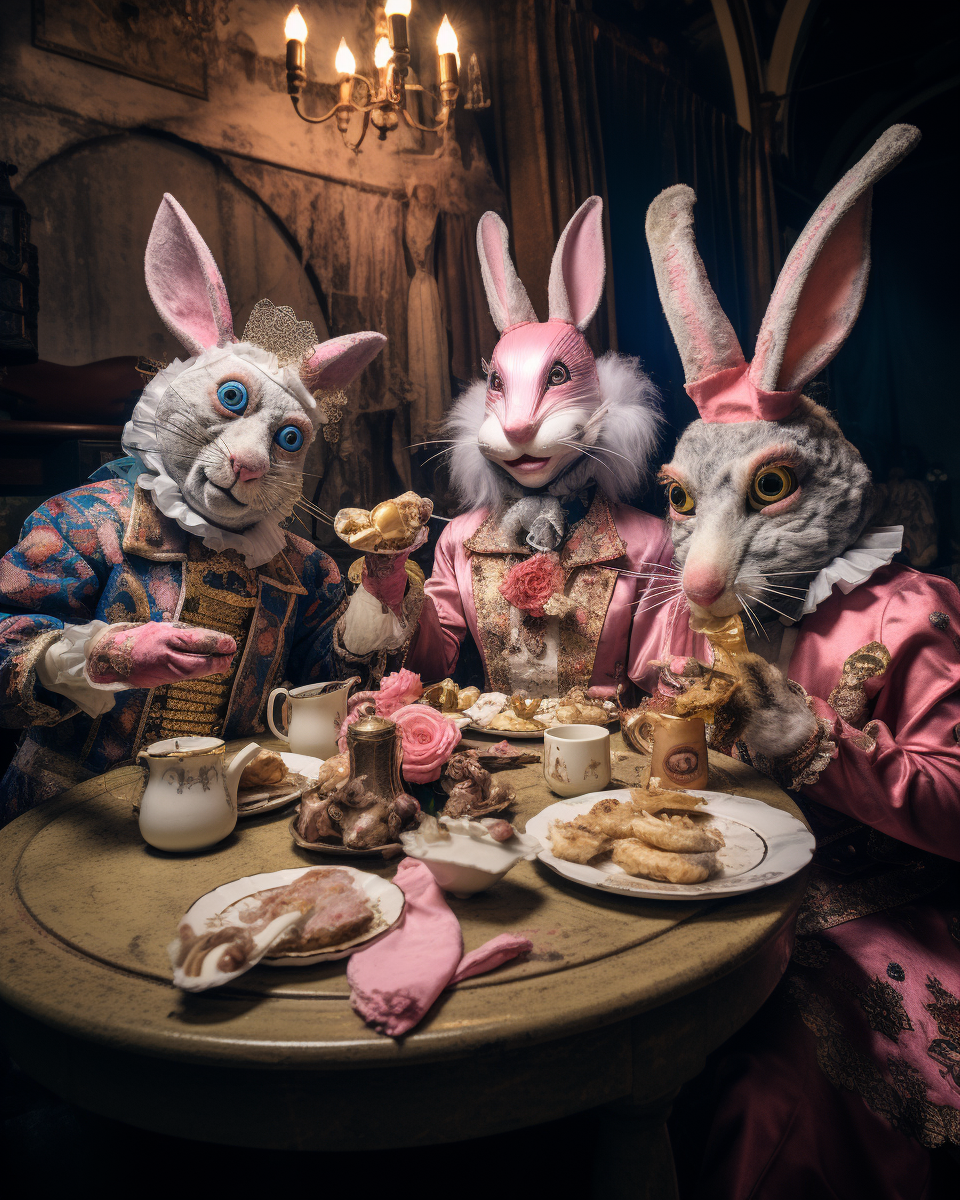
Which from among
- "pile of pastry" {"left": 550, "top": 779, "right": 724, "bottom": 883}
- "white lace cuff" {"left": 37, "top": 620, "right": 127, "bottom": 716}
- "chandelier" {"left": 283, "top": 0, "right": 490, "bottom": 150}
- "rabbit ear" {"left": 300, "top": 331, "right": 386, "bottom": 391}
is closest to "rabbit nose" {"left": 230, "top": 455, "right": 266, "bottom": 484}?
"rabbit ear" {"left": 300, "top": 331, "right": 386, "bottom": 391}

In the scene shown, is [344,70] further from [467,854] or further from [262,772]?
[467,854]

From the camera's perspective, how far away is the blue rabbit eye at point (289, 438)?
5.62ft

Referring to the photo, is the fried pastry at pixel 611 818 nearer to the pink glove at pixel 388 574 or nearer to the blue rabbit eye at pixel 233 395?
Result: the pink glove at pixel 388 574

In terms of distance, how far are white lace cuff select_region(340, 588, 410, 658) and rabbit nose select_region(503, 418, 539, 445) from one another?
610 millimetres

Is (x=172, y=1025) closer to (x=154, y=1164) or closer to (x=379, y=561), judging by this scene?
(x=154, y=1164)

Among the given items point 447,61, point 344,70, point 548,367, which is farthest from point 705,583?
point 344,70

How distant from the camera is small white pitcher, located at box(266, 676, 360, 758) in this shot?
144 centimetres

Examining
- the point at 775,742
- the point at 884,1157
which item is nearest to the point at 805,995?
the point at 884,1157

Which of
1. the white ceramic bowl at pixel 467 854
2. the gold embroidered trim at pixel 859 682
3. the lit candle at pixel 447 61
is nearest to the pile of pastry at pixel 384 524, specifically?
the white ceramic bowl at pixel 467 854

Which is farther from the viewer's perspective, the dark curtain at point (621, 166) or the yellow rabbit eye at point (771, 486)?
the dark curtain at point (621, 166)

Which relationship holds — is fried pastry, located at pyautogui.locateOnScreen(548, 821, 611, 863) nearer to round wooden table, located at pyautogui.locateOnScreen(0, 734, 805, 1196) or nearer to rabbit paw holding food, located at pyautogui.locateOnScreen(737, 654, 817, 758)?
round wooden table, located at pyautogui.locateOnScreen(0, 734, 805, 1196)

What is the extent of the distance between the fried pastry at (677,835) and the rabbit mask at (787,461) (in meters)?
0.58

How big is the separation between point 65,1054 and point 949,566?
537cm

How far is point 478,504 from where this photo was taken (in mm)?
2312
